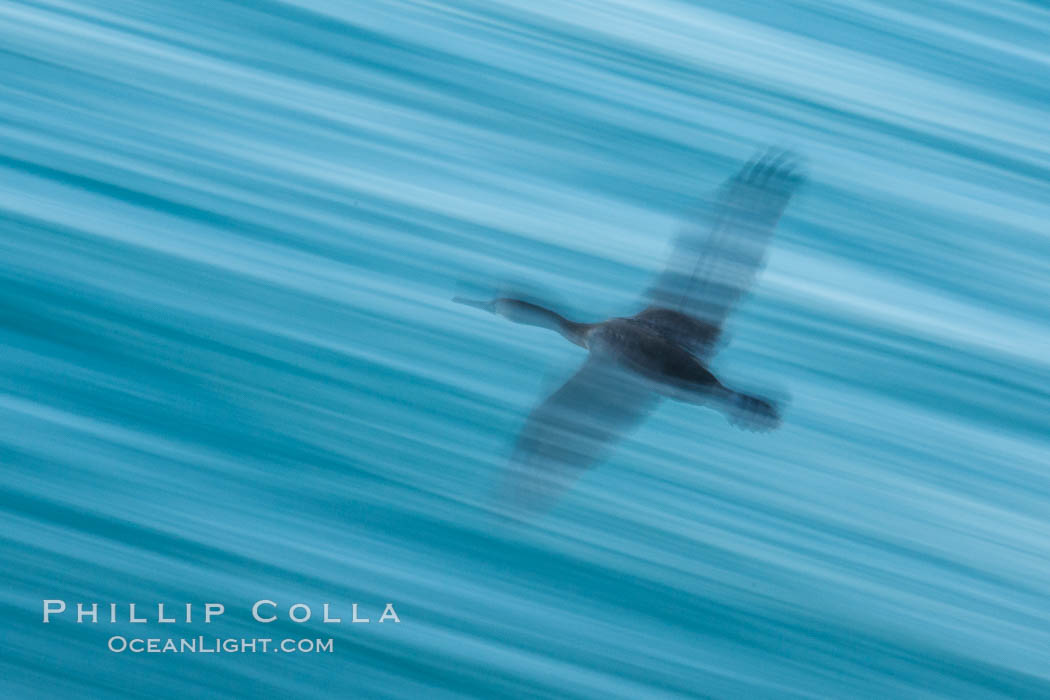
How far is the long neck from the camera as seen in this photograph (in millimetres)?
3172

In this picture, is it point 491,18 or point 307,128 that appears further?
point 491,18

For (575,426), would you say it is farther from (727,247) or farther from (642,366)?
(727,247)

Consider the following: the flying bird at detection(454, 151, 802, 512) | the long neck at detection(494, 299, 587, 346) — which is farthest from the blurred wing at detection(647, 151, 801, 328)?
the long neck at detection(494, 299, 587, 346)

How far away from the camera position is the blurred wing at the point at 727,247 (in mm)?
3227

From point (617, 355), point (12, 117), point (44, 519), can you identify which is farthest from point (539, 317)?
point (12, 117)

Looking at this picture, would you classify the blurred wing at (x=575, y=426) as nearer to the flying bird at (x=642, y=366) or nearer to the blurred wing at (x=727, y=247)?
the flying bird at (x=642, y=366)

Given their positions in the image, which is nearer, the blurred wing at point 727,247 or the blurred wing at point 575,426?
the blurred wing at point 575,426

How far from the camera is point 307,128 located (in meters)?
3.81

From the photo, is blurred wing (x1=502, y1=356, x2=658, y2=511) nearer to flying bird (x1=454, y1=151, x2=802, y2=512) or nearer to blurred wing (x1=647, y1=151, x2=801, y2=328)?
flying bird (x1=454, y1=151, x2=802, y2=512)

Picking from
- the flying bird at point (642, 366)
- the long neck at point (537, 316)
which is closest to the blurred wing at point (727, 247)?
the flying bird at point (642, 366)

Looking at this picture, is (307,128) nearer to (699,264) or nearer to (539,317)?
(539,317)

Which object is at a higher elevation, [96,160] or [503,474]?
[96,160]

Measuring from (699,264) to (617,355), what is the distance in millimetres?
359

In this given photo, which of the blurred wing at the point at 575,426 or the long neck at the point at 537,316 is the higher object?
the long neck at the point at 537,316
